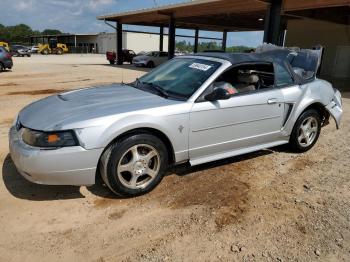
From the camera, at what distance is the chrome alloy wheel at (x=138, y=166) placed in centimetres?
358

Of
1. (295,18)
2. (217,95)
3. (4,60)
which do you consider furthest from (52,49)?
(217,95)

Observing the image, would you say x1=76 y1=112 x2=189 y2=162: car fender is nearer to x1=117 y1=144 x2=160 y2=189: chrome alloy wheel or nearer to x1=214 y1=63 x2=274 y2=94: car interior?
x1=117 y1=144 x2=160 y2=189: chrome alloy wheel

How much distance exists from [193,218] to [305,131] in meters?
2.83

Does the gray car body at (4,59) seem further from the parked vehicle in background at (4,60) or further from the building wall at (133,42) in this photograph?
the building wall at (133,42)

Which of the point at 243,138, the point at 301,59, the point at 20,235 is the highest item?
the point at 301,59

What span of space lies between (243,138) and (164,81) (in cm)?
131

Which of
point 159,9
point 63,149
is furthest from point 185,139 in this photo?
point 159,9

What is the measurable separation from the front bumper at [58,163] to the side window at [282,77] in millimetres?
2860

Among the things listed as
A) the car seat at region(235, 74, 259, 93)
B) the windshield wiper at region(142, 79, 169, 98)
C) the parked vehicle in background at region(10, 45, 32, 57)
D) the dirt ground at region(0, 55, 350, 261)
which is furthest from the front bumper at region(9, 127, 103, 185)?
the parked vehicle in background at region(10, 45, 32, 57)

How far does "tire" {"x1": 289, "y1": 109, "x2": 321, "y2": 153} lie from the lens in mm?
A: 5117

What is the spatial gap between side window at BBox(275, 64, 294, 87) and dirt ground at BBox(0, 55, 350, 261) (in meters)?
1.23

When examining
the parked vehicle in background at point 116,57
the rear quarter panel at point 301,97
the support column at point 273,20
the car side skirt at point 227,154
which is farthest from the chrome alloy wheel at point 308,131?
the parked vehicle in background at point 116,57

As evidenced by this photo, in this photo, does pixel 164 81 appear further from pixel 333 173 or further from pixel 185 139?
pixel 333 173

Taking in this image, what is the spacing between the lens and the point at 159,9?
23.2m
